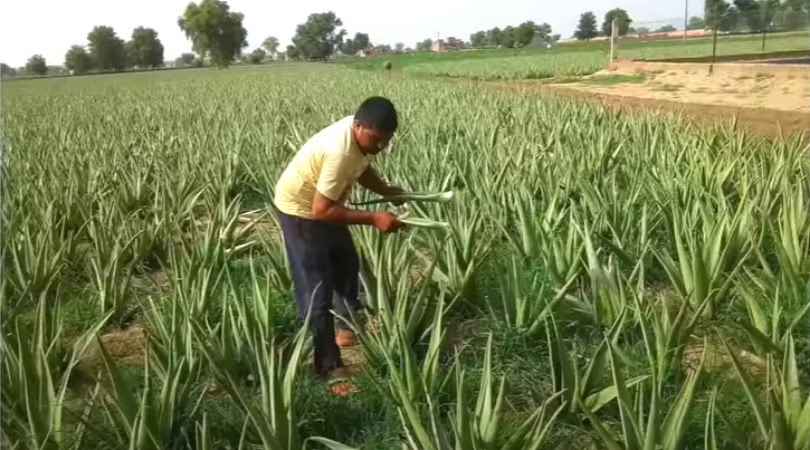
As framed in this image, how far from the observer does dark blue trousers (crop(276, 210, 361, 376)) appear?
2.41 metres

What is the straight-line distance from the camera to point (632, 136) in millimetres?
5324

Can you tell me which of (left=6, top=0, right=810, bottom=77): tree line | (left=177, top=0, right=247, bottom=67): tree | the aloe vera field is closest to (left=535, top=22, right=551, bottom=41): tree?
(left=6, top=0, right=810, bottom=77): tree line

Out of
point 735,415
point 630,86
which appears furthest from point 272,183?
point 630,86

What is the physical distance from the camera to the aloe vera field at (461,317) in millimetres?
1743

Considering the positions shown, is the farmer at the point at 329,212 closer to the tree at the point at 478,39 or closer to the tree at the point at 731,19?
the tree at the point at 731,19

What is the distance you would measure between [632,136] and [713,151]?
0.71 metres

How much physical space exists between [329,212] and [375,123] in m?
0.33

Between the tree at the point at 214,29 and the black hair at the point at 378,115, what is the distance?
55.7 meters

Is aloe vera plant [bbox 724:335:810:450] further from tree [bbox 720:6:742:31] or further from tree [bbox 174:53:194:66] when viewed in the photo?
tree [bbox 174:53:194:66]

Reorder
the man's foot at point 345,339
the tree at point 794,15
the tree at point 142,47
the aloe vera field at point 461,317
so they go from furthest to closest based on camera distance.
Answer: the tree at point 142,47 → the tree at point 794,15 → the man's foot at point 345,339 → the aloe vera field at point 461,317

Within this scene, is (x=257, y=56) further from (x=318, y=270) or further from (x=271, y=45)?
(x=318, y=270)

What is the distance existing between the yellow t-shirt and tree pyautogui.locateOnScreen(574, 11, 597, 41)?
70.3 metres

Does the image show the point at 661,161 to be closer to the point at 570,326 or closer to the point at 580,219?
the point at 580,219

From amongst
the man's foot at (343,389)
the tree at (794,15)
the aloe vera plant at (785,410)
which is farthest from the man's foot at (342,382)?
the tree at (794,15)
